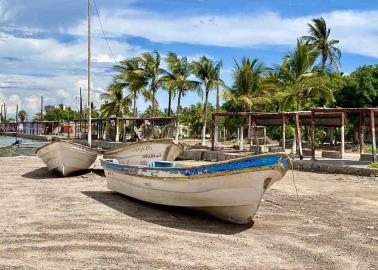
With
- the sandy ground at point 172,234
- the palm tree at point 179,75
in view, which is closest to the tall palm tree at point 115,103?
the palm tree at point 179,75

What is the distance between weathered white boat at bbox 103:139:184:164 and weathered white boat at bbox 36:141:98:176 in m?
1.08

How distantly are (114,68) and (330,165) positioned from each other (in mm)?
28322

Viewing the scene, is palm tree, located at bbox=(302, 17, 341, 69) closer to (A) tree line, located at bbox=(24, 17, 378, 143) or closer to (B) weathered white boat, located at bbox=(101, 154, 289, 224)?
(A) tree line, located at bbox=(24, 17, 378, 143)

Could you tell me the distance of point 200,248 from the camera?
7.59 metres

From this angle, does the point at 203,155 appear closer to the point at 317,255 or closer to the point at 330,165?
the point at 330,165

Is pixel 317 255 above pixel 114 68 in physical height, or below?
below

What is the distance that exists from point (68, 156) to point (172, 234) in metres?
8.80

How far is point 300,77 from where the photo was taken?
88.9 feet

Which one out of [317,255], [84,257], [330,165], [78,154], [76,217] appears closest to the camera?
[84,257]

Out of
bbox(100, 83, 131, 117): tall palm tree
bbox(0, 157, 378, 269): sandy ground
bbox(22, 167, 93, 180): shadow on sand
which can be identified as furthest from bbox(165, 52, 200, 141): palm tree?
bbox(0, 157, 378, 269): sandy ground

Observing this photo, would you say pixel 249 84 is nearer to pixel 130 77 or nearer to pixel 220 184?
pixel 130 77

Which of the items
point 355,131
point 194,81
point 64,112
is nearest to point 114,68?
point 194,81

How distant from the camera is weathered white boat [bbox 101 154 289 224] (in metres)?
8.45

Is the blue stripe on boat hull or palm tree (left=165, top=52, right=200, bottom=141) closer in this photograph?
the blue stripe on boat hull
